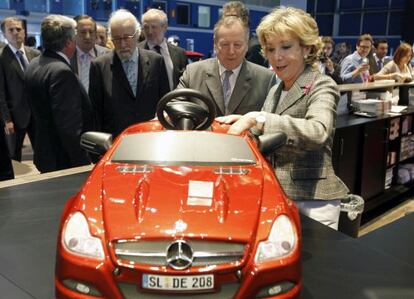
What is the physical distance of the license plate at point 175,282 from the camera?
1.09 metres

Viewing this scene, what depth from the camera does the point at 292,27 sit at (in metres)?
1.68

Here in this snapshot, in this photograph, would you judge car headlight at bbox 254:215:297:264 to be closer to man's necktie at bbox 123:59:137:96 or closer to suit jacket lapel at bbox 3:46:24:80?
man's necktie at bbox 123:59:137:96

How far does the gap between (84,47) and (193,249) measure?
3507 millimetres

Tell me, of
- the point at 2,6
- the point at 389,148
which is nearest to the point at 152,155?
the point at 389,148

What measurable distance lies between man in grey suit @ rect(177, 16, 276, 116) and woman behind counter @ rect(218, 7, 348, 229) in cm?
63

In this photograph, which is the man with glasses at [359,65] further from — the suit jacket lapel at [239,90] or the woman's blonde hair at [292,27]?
the woman's blonde hair at [292,27]

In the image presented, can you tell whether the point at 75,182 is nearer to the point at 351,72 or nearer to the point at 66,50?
the point at 66,50

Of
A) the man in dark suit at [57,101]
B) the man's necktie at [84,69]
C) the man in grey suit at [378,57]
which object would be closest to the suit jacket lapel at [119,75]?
the man in dark suit at [57,101]

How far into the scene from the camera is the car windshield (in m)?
1.45

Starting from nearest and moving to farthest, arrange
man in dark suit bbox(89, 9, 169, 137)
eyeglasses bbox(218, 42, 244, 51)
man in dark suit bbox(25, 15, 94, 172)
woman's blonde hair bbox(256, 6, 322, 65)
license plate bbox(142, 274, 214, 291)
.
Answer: license plate bbox(142, 274, 214, 291) → woman's blonde hair bbox(256, 6, 322, 65) → eyeglasses bbox(218, 42, 244, 51) → man in dark suit bbox(25, 15, 94, 172) → man in dark suit bbox(89, 9, 169, 137)

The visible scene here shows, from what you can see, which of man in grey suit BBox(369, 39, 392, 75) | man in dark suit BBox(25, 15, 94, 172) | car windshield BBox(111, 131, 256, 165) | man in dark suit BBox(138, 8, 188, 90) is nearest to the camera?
car windshield BBox(111, 131, 256, 165)

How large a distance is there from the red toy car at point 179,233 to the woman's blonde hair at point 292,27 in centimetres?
57

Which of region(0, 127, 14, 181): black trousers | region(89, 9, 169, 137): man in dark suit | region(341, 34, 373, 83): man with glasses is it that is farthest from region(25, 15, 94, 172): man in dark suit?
region(341, 34, 373, 83): man with glasses

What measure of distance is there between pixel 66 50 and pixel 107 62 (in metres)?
0.30
